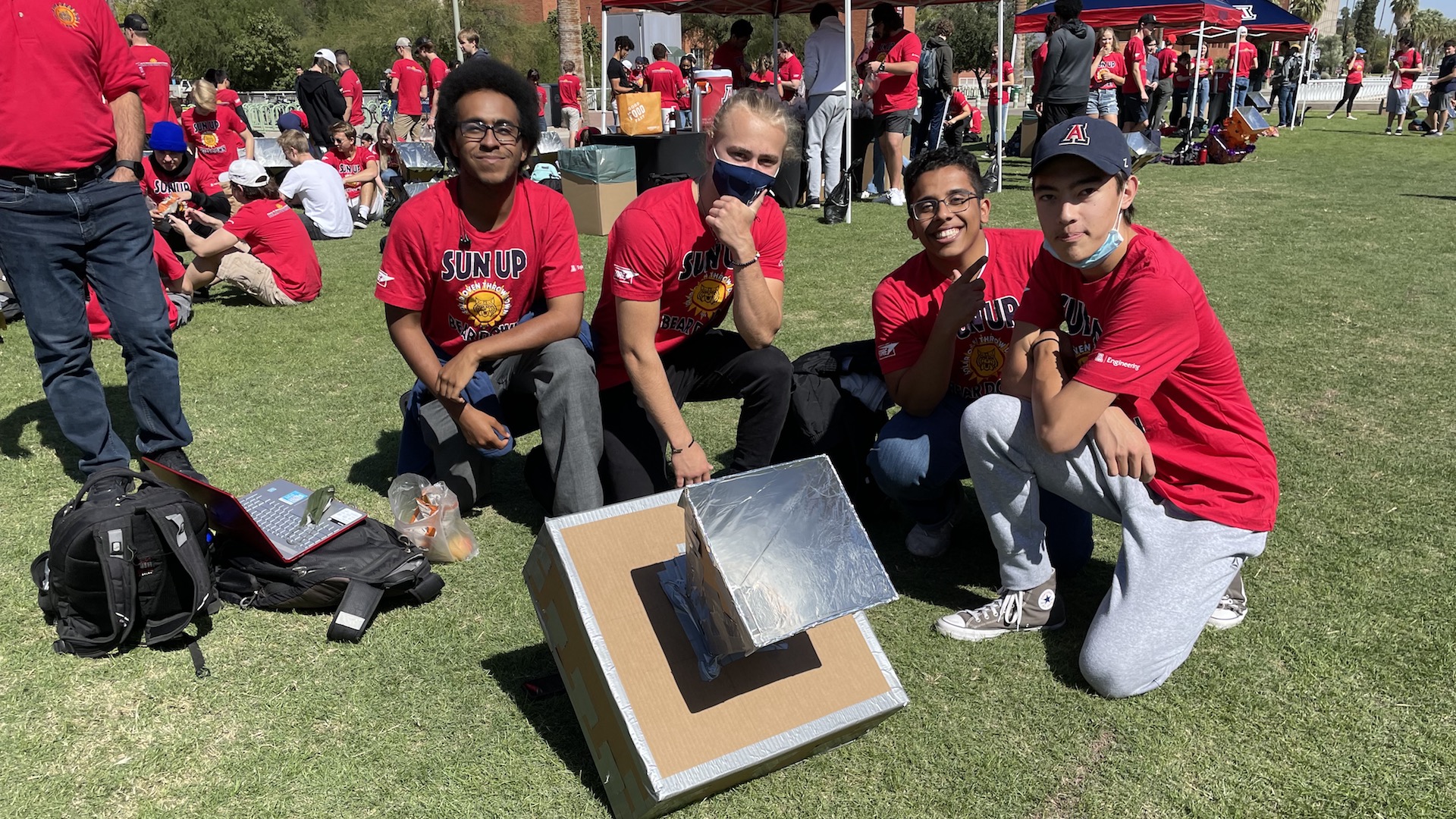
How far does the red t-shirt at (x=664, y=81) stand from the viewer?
15.2 meters

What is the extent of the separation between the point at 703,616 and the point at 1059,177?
4.60ft

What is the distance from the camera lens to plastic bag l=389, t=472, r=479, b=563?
3.19 meters

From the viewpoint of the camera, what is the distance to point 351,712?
2443 mm

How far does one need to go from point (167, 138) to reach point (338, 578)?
599 cm

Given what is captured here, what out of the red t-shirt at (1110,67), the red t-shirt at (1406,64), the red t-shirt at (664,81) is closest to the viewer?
the red t-shirt at (1110,67)

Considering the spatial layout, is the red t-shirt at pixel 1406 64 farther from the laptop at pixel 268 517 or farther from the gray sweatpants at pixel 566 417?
the laptop at pixel 268 517

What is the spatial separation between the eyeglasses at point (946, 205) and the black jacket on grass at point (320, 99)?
443 inches

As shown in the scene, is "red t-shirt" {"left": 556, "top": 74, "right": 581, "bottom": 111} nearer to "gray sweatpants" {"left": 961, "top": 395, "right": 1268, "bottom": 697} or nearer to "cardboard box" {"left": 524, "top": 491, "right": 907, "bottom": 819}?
"gray sweatpants" {"left": 961, "top": 395, "right": 1268, "bottom": 697}

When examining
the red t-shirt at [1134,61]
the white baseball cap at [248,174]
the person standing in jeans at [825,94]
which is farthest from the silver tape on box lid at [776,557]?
the red t-shirt at [1134,61]

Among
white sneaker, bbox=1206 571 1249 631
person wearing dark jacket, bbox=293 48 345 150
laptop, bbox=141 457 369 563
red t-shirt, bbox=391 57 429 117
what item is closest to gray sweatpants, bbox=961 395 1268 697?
white sneaker, bbox=1206 571 1249 631

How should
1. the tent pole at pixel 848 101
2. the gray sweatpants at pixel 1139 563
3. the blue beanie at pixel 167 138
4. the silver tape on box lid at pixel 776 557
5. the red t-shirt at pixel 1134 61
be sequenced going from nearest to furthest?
1. the silver tape on box lid at pixel 776 557
2. the gray sweatpants at pixel 1139 563
3. the blue beanie at pixel 167 138
4. the tent pole at pixel 848 101
5. the red t-shirt at pixel 1134 61

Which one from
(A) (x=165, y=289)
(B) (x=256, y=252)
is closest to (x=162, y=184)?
(B) (x=256, y=252)

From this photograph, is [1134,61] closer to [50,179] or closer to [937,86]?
[937,86]

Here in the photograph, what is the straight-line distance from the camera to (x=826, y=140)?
33.8ft
